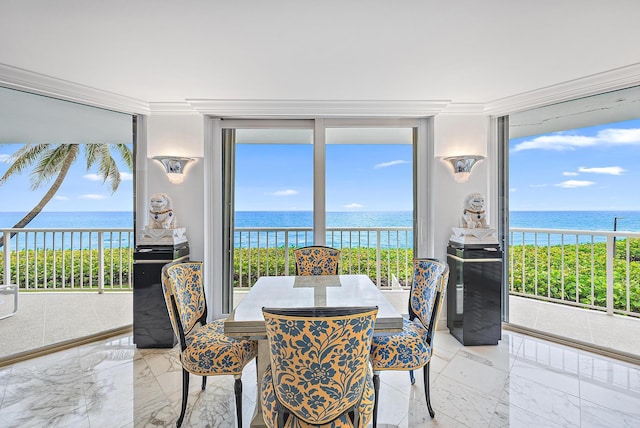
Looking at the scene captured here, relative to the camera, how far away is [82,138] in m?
3.25

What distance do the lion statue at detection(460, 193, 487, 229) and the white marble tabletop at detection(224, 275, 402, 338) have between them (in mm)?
1383

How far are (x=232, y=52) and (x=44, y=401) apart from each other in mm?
2786

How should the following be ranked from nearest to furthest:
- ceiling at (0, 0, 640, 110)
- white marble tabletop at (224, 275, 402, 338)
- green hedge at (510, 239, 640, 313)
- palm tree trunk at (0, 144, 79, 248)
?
white marble tabletop at (224, 275, 402, 338), ceiling at (0, 0, 640, 110), palm tree trunk at (0, 144, 79, 248), green hedge at (510, 239, 640, 313)

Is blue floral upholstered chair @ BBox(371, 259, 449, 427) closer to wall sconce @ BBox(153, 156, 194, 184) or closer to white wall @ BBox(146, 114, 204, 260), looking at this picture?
white wall @ BBox(146, 114, 204, 260)

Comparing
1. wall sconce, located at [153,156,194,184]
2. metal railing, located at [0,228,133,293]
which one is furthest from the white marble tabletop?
metal railing, located at [0,228,133,293]

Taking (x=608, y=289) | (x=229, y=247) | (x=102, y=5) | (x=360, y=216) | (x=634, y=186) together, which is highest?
(x=102, y=5)

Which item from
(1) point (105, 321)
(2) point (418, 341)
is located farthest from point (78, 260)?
(2) point (418, 341)

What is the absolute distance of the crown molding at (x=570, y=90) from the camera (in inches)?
97.7

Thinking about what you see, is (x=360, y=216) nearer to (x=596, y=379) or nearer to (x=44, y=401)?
(x=596, y=379)

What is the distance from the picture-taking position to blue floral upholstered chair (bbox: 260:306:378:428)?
110cm

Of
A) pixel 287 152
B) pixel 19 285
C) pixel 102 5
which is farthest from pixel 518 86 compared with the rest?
pixel 19 285

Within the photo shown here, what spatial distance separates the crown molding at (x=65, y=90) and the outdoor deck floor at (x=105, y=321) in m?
2.31

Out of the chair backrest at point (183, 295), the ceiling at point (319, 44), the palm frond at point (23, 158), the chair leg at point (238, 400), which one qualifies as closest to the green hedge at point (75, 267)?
the palm frond at point (23, 158)

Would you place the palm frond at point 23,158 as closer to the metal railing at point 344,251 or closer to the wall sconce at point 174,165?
the wall sconce at point 174,165
